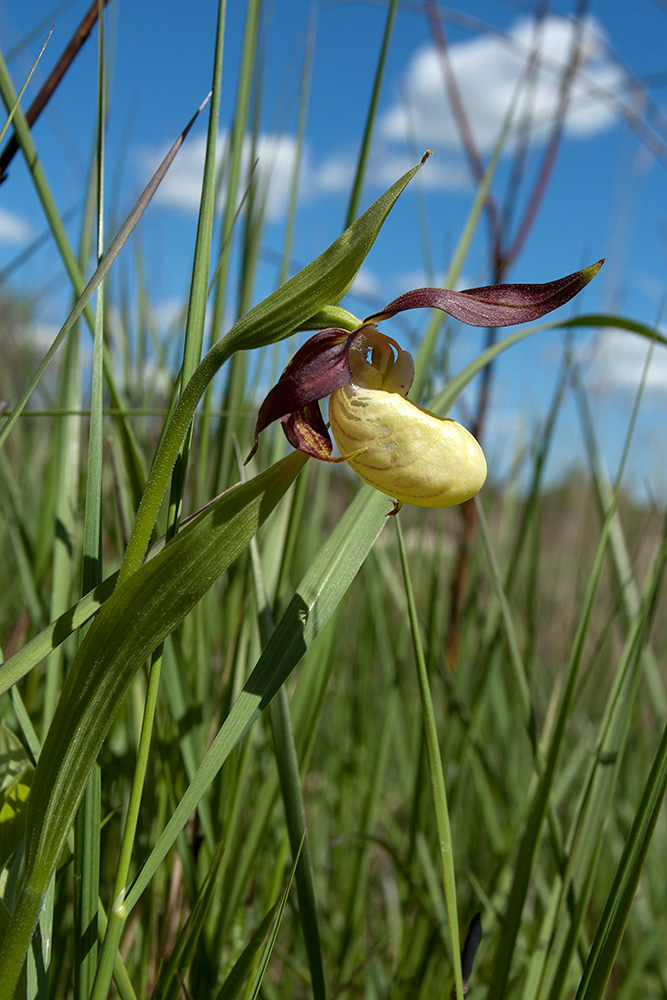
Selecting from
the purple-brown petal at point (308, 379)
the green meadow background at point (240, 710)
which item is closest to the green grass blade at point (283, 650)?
the green meadow background at point (240, 710)

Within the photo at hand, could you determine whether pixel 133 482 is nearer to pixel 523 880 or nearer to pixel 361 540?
pixel 361 540

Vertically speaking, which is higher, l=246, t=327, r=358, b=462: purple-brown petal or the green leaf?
l=246, t=327, r=358, b=462: purple-brown petal

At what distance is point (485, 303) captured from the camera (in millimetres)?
551

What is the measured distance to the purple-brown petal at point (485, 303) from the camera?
21.2 inches

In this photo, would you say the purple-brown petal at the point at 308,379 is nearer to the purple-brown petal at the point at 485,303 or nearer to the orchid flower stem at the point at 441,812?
the purple-brown petal at the point at 485,303

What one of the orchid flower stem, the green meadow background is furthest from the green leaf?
the orchid flower stem

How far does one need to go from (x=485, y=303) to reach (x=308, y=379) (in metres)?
0.15

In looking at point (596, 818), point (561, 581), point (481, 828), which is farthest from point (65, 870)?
point (561, 581)

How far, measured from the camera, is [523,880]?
61cm

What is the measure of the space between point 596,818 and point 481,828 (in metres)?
0.74

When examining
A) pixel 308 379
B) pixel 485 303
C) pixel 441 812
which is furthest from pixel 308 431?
pixel 441 812

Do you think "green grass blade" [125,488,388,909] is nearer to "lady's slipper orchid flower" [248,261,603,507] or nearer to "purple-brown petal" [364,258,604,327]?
"lady's slipper orchid flower" [248,261,603,507]

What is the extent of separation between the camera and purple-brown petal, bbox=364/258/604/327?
0.54m

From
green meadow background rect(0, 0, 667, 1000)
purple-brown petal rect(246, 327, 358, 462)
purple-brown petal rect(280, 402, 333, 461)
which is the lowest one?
green meadow background rect(0, 0, 667, 1000)
